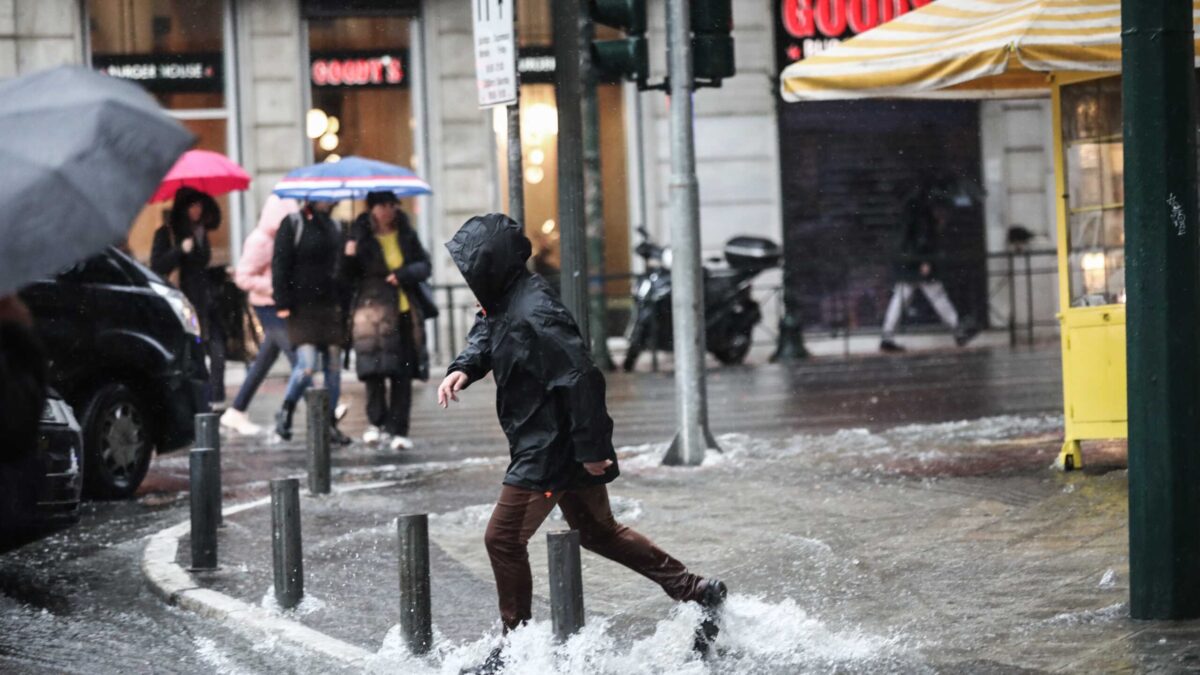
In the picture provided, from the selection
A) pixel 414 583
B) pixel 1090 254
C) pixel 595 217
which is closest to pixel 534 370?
pixel 414 583

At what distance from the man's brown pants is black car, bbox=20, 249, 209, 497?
5164mm

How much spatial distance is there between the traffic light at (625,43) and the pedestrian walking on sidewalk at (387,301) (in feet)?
9.89

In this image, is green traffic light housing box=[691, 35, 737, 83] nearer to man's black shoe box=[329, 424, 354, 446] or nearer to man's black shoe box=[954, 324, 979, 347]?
man's black shoe box=[329, 424, 354, 446]

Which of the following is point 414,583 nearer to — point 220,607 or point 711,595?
point 711,595

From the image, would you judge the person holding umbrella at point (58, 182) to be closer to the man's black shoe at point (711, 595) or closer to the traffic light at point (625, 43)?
the man's black shoe at point (711, 595)

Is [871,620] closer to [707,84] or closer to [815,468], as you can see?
[815,468]

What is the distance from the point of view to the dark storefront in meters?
25.4

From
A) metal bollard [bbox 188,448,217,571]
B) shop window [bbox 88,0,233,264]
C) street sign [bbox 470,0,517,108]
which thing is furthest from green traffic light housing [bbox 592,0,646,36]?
shop window [bbox 88,0,233,264]

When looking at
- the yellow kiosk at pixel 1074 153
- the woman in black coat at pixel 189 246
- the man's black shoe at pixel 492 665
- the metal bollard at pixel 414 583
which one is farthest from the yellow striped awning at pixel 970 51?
the woman in black coat at pixel 189 246

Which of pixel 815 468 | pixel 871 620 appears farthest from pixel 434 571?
pixel 815 468

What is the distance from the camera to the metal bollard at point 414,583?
6.69 metres

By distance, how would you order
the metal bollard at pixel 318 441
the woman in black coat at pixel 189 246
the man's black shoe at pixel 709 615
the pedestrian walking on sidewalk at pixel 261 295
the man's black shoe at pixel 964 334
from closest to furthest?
1. the man's black shoe at pixel 709 615
2. the metal bollard at pixel 318 441
3. the pedestrian walking on sidewalk at pixel 261 295
4. the woman in black coat at pixel 189 246
5. the man's black shoe at pixel 964 334

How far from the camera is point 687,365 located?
11.8 metres

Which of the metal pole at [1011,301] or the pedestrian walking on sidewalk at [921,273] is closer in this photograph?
the pedestrian walking on sidewalk at [921,273]
